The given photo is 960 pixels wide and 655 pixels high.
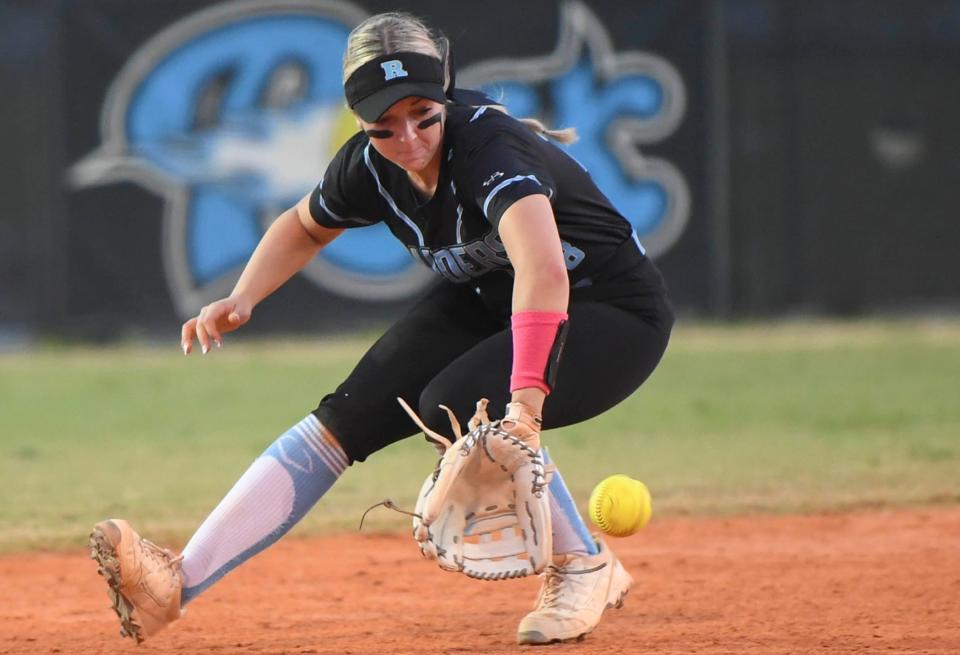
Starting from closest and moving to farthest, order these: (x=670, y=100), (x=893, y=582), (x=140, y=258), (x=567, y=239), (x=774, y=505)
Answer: (x=567, y=239), (x=893, y=582), (x=774, y=505), (x=140, y=258), (x=670, y=100)

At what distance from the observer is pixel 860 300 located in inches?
467

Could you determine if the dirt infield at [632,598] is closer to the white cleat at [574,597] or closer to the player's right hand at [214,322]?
the white cleat at [574,597]

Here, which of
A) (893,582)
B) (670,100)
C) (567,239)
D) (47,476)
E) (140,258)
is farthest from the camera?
(670,100)

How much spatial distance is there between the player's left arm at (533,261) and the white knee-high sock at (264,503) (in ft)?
2.35

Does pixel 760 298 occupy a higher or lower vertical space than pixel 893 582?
higher

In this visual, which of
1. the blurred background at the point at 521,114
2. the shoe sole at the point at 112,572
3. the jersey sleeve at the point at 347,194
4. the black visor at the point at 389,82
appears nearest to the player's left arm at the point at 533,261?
the black visor at the point at 389,82

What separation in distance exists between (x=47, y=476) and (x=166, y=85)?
15.6 ft

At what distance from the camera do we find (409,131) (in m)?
3.31

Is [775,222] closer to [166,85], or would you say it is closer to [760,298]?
[760,298]

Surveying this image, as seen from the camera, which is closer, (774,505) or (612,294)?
(612,294)

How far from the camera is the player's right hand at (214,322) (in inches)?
143

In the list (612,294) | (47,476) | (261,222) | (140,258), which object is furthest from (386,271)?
(612,294)

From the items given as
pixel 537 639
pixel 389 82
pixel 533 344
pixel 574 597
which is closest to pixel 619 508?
pixel 574 597

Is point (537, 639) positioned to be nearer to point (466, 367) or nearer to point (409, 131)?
point (466, 367)
